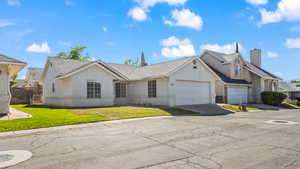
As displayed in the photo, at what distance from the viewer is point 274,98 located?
25.3m

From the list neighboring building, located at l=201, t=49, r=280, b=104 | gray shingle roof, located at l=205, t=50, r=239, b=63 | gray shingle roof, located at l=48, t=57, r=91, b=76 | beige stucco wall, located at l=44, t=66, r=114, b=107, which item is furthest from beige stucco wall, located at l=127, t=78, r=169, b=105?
gray shingle roof, located at l=205, t=50, r=239, b=63

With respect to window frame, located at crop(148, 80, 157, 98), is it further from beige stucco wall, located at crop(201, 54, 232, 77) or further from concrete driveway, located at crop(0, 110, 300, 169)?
beige stucco wall, located at crop(201, 54, 232, 77)

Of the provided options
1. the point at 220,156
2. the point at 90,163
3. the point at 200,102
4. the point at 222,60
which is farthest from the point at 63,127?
the point at 222,60

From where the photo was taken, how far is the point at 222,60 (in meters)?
28.5

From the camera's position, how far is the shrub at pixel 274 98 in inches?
984

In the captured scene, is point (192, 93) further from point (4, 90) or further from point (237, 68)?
point (4, 90)

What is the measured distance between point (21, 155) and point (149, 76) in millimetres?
14716

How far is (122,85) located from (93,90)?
4.50 metres

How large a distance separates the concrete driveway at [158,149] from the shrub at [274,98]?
1995 cm

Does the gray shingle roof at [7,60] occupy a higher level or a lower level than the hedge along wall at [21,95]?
higher

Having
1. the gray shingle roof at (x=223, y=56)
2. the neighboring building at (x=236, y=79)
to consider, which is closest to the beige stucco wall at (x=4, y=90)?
the neighboring building at (x=236, y=79)

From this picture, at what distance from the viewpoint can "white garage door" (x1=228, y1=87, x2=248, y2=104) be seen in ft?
82.1

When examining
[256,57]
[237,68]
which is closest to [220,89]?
[237,68]

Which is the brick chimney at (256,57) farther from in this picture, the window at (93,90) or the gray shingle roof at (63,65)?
the gray shingle roof at (63,65)
